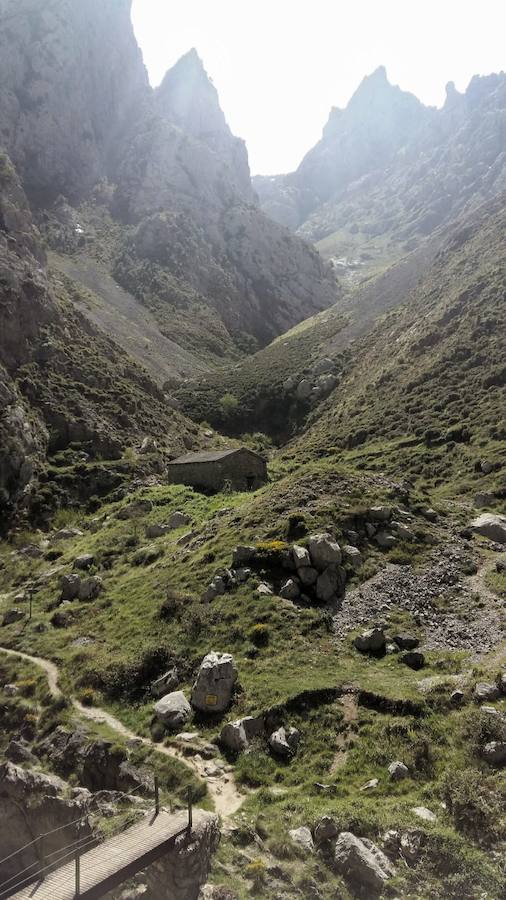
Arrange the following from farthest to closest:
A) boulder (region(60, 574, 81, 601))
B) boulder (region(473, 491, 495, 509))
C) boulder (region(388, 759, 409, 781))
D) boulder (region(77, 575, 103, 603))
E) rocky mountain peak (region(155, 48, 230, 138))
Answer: rocky mountain peak (region(155, 48, 230, 138)) → boulder (region(473, 491, 495, 509)) → boulder (region(60, 574, 81, 601)) → boulder (region(77, 575, 103, 603)) → boulder (region(388, 759, 409, 781))

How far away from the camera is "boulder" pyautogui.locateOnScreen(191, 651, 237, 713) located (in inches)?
674

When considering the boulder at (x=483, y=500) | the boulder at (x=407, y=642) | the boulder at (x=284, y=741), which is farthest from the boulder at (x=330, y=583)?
the boulder at (x=483, y=500)

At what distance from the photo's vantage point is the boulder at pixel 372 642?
62.0ft

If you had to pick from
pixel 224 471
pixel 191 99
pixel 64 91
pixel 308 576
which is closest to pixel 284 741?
pixel 308 576

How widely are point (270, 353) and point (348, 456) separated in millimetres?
58163

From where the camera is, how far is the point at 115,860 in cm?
1182

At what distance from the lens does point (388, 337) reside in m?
75.9

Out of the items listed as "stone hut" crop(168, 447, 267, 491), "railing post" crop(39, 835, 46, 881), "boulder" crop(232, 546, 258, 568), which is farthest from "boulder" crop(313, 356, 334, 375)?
"railing post" crop(39, 835, 46, 881)

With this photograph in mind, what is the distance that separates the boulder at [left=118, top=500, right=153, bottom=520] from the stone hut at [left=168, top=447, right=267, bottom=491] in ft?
14.8

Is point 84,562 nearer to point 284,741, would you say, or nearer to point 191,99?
point 284,741

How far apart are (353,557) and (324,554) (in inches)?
54.1

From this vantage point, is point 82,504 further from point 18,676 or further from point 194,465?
point 18,676

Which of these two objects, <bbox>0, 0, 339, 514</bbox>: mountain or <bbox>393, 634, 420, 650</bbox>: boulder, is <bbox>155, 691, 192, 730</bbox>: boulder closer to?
<bbox>393, 634, 420, 650</bbox>: boulder

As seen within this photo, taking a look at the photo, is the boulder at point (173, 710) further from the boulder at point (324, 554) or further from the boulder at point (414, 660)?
the boulder at point (324, 554)
